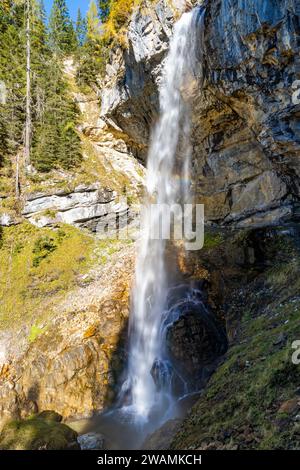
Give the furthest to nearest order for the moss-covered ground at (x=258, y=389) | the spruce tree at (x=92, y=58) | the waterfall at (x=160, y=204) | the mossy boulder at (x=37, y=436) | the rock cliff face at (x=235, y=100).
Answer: the spruce tree at (x=92, y=58)
the waterfall at (x=160, y=204)
the rock cliff face at (x=235, y=100)
the mossy boulder at (x=37, y=436)
the moss-covered ground at (x=258, y=389)

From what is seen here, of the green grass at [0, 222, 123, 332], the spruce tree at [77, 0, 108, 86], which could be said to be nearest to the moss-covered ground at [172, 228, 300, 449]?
the green grass at [0, 222, 123, 332]

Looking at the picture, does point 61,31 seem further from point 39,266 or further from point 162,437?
point 162,437

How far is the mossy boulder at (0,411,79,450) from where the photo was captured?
25.2ft

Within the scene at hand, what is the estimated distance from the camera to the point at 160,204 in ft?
65.7

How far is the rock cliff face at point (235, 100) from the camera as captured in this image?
9781 mm

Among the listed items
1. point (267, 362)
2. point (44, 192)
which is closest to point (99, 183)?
point (44, 192)

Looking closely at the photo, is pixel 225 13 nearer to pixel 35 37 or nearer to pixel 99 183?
pixel 99 183

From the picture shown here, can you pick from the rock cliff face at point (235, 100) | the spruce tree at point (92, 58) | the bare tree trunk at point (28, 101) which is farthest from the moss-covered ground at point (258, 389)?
the spruce tree at point (92, 58)

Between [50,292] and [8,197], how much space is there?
7.80 m

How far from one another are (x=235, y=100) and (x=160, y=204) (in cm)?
885

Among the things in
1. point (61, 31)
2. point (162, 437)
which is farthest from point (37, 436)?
point (61, 31)

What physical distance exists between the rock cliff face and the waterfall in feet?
2.37

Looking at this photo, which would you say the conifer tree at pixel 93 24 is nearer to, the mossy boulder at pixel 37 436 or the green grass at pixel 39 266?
the green grass at pixel 39 266

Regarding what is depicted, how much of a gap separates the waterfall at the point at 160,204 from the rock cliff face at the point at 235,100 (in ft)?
2.37
